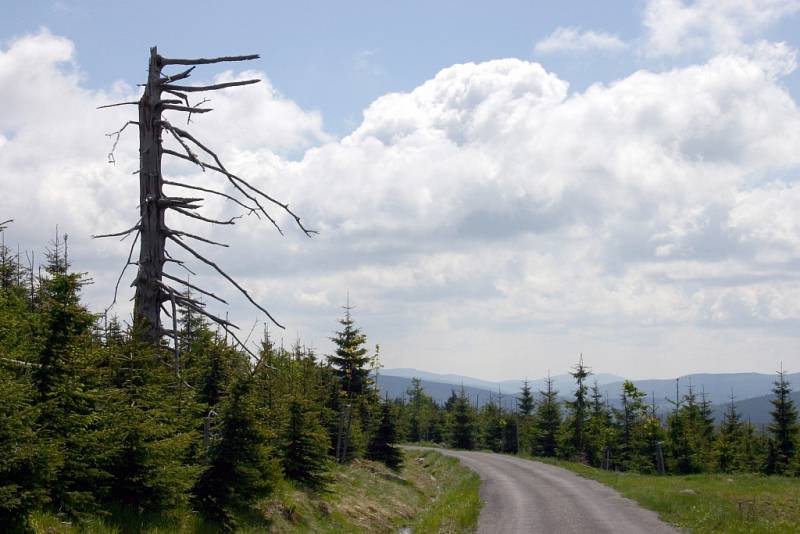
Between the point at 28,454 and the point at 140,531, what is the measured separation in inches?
137

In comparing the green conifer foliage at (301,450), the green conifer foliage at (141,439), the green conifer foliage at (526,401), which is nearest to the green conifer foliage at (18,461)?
the green conifer foliage at (141,439)

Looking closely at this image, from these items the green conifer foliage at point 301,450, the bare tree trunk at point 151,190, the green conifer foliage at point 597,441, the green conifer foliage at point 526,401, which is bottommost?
the green conifer foliage at point 597,441

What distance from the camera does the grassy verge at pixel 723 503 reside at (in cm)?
1658

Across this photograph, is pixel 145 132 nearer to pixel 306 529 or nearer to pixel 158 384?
pixel 158 384

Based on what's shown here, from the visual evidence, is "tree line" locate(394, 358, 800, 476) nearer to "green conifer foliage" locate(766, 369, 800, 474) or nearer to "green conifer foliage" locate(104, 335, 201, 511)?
"green conifer foliage" locate(766, 369, 800, 474)

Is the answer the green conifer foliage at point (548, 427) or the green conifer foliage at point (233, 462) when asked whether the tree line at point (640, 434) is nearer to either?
the green conifer foliage at point (548, 427)

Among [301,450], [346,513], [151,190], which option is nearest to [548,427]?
[346,513]

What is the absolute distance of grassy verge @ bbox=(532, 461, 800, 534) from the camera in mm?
16578

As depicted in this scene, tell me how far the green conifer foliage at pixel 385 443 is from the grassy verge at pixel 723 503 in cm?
1284

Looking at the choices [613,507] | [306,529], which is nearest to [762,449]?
[613,507]

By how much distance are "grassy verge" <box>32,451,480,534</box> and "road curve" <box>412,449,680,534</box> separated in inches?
32.0

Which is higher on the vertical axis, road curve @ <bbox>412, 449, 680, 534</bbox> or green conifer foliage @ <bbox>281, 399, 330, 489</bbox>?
green conifer foliage @ <bbox>281, 399, 330, 489</bbox>

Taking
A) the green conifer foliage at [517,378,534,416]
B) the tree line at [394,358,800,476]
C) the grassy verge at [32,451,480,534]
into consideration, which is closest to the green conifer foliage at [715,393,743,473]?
the tree line at [394,358,800,476]

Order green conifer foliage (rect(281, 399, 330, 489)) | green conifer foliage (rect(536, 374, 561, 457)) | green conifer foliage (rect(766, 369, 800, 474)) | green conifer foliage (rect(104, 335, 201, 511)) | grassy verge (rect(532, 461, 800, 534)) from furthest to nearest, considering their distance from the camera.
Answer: green conifer foliage (rect(536, 374, 561, 457))
green conifer foliage (rect(766, 369, 800, 474))
green conifer foliage (rect(281, 399, 330, 489))
grassy verge (rect(532, 461, 800, 534))
green conifer foliage (rect(104, 335, 201, 511))
